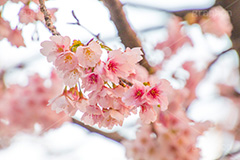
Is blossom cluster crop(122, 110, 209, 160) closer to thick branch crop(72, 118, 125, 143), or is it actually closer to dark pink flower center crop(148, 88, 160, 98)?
thick branch crop(72, 118, 125, 143)

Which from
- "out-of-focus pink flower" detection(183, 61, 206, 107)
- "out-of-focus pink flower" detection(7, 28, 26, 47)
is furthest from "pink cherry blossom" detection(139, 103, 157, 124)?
"out-of-focus pink flower" detection(183, 61, 206, 107)

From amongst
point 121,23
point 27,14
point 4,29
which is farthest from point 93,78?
point 4,29

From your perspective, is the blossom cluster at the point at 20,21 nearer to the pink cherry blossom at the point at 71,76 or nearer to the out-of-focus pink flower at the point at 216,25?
the pink cherry blossom at the point at 71,76

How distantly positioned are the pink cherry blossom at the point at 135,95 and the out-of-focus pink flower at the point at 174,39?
116 cm

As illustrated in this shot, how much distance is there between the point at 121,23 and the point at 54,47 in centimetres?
28

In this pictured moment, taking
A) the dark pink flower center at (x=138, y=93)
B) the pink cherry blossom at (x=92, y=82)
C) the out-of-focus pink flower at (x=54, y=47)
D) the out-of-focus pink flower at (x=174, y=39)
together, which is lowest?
the out-of-focus pink flower at (x=174, y=39)

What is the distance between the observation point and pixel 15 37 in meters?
1.00

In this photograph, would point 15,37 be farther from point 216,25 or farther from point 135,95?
point 216,25

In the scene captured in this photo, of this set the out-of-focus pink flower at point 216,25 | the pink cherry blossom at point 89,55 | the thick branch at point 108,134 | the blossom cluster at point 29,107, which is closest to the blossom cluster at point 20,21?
the blossom cluster at point 29,107

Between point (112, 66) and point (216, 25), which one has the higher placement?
point (112, 66)

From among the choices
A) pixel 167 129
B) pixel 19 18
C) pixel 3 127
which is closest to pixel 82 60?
pixel 19 18

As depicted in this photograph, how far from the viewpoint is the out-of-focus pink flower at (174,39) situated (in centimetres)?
168

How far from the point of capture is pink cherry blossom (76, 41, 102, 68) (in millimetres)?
471

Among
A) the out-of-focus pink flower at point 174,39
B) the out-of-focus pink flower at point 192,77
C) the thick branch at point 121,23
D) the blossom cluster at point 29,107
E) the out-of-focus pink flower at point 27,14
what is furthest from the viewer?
the out-of-focus pink flower at point 174,39
